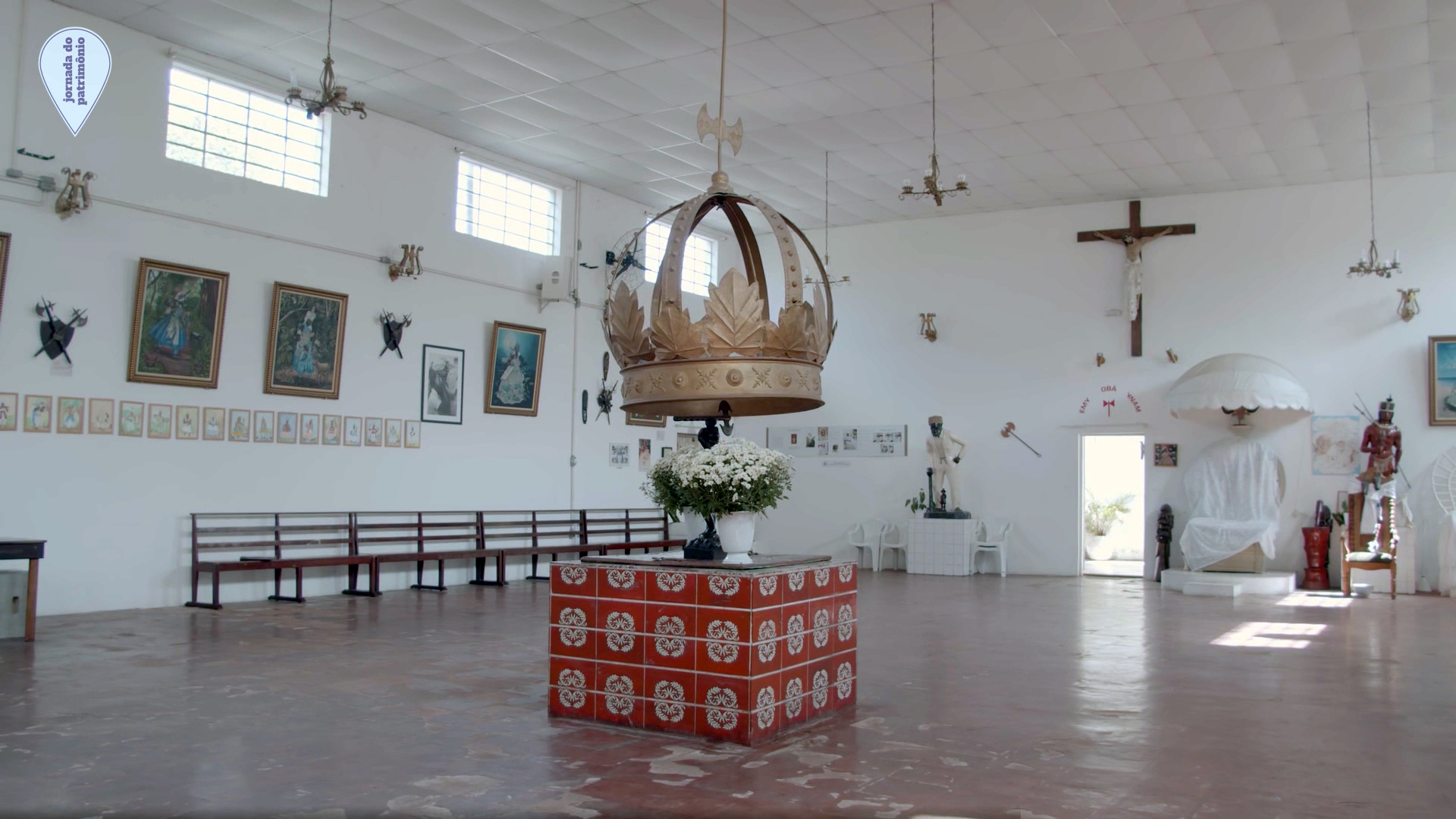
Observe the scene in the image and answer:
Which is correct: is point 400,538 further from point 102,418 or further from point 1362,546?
point 1362,546

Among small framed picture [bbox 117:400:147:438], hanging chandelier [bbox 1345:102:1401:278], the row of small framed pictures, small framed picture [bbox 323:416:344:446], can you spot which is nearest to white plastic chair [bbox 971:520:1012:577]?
hanging chandelier [bbox 1345:102:1401:278]

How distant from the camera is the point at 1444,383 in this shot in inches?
486

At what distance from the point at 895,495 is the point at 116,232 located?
1057 centimetres

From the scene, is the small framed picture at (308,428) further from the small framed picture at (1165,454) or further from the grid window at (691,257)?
the small framed picture at (1165,454)

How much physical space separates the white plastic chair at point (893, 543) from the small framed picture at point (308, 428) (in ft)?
26.4

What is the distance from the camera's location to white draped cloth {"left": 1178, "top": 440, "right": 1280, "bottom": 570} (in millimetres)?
12320

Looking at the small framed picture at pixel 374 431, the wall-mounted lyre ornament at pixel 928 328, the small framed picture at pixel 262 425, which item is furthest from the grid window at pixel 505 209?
the wall-mounted lyre ornament at pixel 928 328

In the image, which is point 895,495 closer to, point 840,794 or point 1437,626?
point 1437,626

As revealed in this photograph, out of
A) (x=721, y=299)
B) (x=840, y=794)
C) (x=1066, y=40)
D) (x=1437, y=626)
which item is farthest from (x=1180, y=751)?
(x=1066, y=40)

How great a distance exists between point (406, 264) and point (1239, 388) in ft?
31.4

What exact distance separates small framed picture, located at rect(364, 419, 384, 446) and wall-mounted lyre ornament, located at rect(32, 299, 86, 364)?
300cm

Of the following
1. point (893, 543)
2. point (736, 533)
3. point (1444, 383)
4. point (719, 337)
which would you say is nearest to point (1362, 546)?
point (1444, 383)

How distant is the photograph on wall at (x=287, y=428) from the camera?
1031 cm

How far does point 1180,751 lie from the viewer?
4.57 meters
